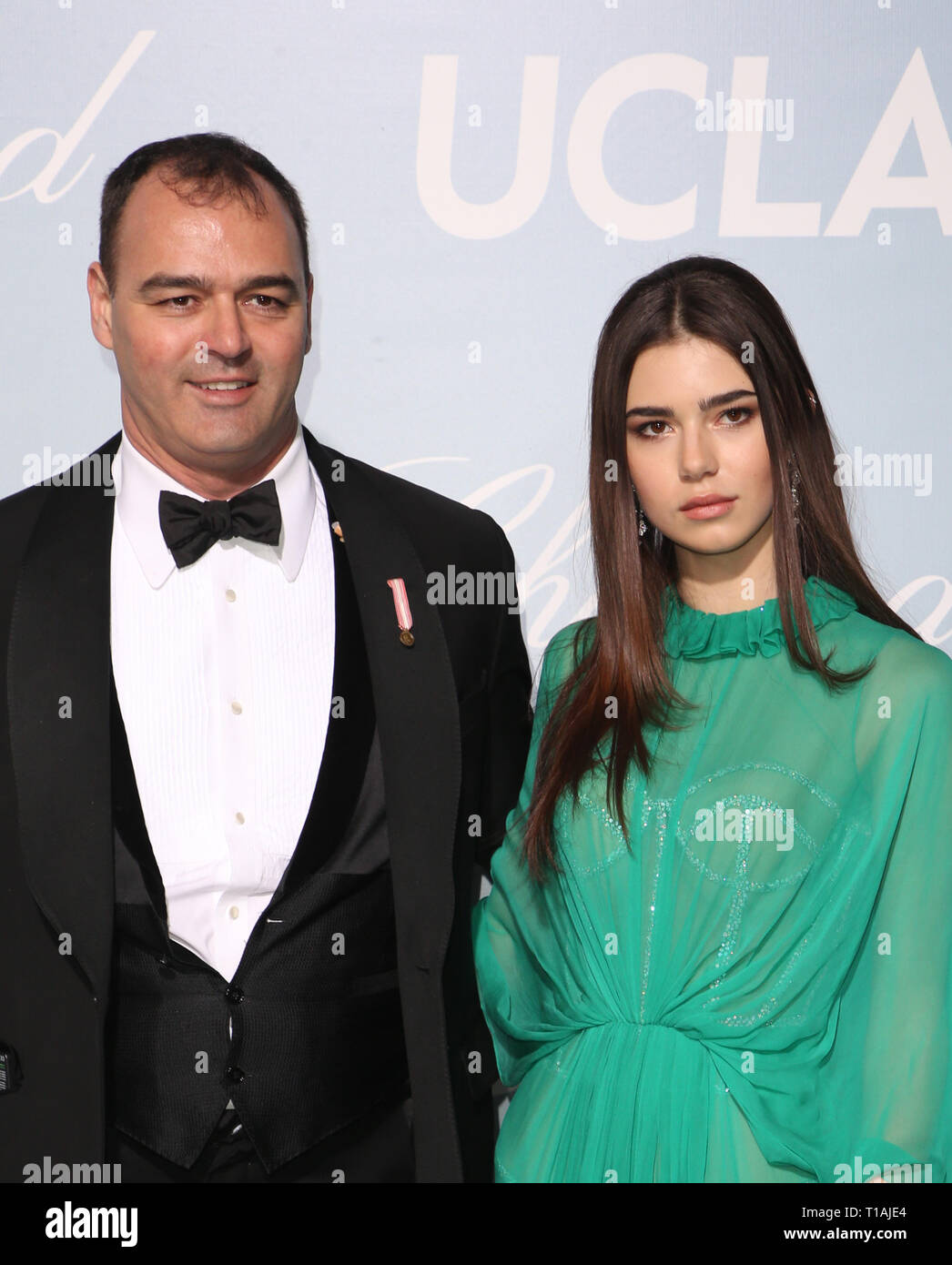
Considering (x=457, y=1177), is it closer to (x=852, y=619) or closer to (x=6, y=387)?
(x=852, y=619)

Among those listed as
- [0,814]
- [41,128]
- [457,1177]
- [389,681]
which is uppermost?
[41,128]

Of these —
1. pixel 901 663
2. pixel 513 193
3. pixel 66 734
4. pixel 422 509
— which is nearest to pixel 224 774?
pixel 66 734

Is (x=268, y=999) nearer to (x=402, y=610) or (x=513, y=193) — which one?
(x=402, y=610)

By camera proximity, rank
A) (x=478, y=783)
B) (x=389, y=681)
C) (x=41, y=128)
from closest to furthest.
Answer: (x=389, y=681), (x=478, y=783), (x=41, y=128)

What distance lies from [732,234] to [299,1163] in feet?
5.84

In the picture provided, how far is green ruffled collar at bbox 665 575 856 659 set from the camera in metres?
2.01

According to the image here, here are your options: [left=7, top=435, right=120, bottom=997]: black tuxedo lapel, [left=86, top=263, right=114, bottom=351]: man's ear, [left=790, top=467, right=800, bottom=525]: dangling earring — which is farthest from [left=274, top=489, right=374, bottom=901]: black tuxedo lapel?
[left=790, top=467, right=800, bottom=525]: dangling earring

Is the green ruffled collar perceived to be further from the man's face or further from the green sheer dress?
the man's face

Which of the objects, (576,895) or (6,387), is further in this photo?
(6,387)

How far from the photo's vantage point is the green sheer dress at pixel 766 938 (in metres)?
1.84

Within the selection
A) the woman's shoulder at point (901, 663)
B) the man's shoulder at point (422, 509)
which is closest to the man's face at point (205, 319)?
the man's shoulder at point (422, 509)

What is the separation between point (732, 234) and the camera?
8.62ft

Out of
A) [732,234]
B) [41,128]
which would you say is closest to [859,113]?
[732,234]

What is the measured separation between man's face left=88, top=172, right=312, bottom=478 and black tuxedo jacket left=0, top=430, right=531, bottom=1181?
0.21 meters
